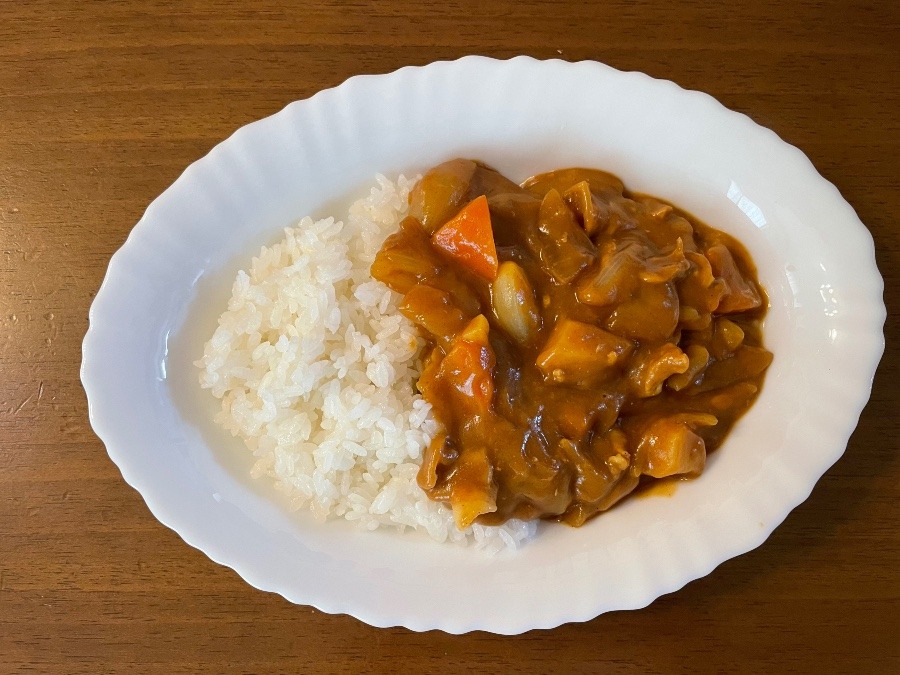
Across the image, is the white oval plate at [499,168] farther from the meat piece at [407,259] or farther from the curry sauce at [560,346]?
the meat piece at [407,259]

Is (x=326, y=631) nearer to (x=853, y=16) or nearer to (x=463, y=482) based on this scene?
(x=463, y=482)

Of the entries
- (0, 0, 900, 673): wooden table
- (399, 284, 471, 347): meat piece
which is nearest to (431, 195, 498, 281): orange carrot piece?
(399, 284, 471, 347): meat piece

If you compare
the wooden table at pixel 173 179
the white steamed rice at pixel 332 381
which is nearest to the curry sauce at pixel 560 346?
the white steamed rice at pixel 332 381

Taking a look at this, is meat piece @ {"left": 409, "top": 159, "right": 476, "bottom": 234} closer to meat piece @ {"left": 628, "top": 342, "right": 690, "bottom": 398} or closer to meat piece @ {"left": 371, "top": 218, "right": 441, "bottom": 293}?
meat piece @ {"left": 371, "top": 218, "right": 441, "bottom": 293}

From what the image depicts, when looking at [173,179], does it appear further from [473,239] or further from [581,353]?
[581,353]

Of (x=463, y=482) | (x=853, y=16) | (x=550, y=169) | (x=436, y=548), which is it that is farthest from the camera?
(x=853, y=16)

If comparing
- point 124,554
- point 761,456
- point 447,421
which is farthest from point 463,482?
point 124,554
